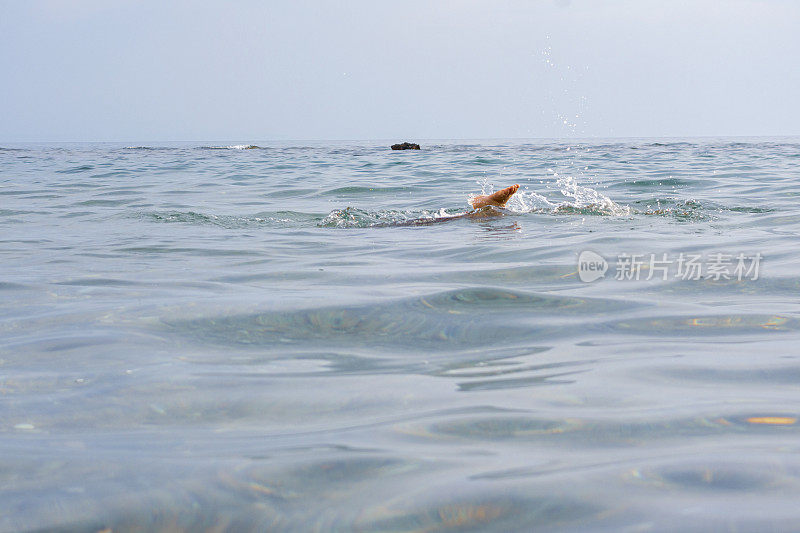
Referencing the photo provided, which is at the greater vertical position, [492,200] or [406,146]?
[406,146]

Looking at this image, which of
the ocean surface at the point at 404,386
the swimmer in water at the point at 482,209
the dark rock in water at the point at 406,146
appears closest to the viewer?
the ocean surface at the point at 404,386

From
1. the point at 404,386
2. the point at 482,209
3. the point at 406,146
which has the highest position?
the point at 406,146

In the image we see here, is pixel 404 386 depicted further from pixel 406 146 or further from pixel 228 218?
pixel 406 146

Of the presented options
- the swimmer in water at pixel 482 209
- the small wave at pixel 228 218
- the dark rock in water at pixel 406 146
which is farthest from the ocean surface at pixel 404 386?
the dark rock in water at pixel 406 146

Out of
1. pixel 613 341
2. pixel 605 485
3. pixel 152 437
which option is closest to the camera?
pixel 605 485

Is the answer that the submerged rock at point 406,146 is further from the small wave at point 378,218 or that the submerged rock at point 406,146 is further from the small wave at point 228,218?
the small wave at point 228,218

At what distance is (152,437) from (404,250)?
3.73 metres

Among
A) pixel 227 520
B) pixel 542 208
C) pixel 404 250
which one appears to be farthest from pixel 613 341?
pixel 542 208

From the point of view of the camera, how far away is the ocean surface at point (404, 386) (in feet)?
4.45

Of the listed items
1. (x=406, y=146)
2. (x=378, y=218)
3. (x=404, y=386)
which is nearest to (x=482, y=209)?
(x=378, y=218)

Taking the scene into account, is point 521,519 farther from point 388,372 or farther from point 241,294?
point 241,294

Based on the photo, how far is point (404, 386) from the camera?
217cm

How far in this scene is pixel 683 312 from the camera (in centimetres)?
313

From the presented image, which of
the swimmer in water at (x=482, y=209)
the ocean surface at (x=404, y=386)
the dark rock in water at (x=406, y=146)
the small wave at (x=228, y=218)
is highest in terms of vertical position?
the dark rock in water at (x=406, y=146)
